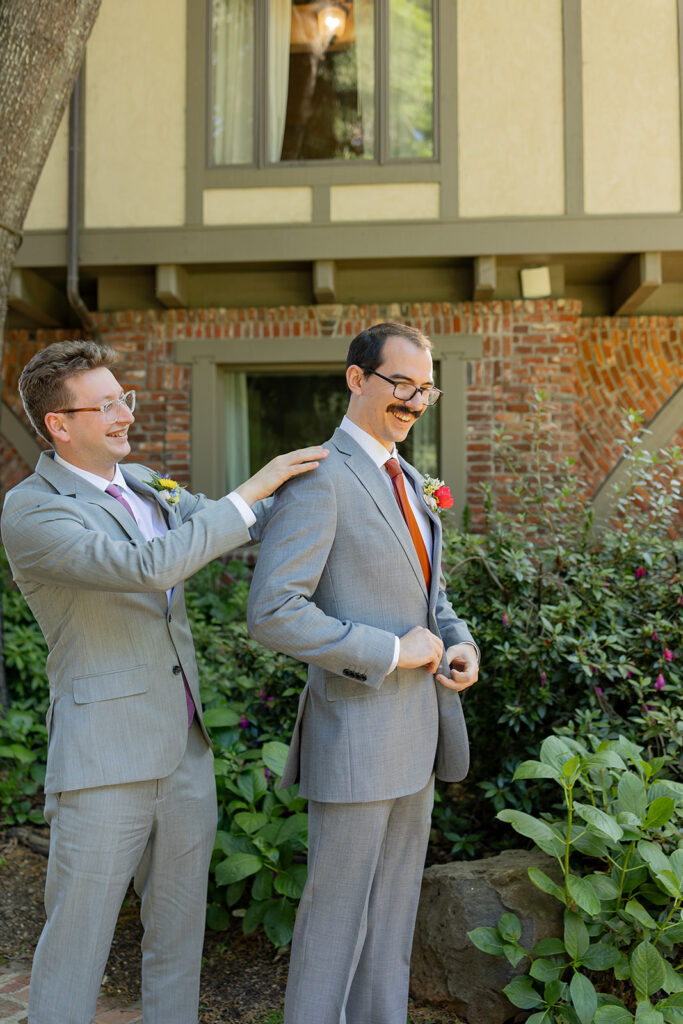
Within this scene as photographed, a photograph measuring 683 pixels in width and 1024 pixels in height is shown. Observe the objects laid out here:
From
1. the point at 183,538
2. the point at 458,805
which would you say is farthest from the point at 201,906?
the point at 458,805

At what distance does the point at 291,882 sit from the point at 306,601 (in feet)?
5.12

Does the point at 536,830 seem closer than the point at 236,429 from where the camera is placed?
Yes

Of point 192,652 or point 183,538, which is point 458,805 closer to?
point 192,652

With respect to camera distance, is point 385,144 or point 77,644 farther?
point 385,144

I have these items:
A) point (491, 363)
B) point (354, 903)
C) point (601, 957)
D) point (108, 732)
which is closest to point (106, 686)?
point (108, 732)

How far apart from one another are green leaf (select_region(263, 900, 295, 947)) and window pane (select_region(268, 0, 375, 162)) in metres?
5.52

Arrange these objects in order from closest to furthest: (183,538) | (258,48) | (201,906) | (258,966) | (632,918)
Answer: (183,538) → (201,906) → (632,918) → (258,966) → (258,48)

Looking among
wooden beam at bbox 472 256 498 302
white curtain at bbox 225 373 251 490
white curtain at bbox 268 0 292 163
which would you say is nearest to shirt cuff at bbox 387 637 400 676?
wooden beam at bbox 472 256 498 302

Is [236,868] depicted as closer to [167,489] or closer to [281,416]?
[167,489]

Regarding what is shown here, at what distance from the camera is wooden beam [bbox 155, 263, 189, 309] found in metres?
6.79

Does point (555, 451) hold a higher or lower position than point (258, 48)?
lower

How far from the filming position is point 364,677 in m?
2.12

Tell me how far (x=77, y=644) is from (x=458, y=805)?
2.18 metres

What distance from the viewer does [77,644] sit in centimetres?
220
